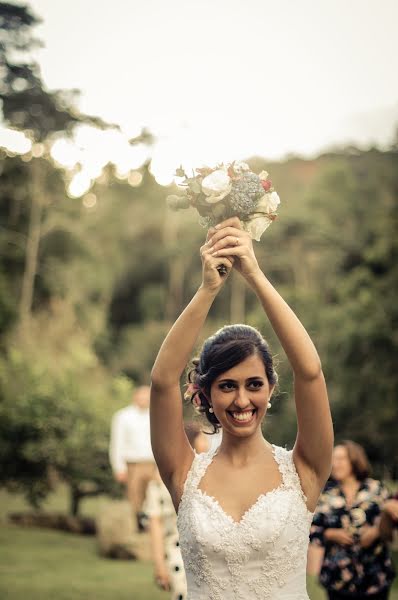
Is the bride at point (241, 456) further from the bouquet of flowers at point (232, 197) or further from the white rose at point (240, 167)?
the white rose at point (240, 167)

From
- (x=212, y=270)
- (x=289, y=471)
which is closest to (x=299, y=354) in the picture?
(x=212, y=270)

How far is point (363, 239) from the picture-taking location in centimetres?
2552

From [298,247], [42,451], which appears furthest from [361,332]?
[298,247]

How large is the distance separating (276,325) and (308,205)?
48.7 meters

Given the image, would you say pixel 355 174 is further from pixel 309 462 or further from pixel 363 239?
pixel 309 462

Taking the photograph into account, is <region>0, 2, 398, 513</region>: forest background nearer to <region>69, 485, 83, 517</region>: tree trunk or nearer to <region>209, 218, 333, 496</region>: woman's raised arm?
<region>69, 485, 83, 517</region>: tree trunk

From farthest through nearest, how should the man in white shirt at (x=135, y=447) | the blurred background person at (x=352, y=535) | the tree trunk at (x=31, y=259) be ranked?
the tree trunk at (x=31, y=259) → the man in white shirt at (x=135, y=447) → the blurred background person at (x=352, y=535)

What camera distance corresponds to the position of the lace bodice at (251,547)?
2916 millimetres

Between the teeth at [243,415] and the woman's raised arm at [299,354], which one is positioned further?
the teeth at [243,415]

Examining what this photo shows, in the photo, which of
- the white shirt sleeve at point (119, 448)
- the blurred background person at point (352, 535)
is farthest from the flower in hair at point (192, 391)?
the white shirt sleeve at point (119, 448)

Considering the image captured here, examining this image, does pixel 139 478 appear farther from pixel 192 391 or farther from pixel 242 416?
pixel 242 416

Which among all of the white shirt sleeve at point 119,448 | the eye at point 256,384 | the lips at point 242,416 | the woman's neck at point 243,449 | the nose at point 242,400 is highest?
the white shirt sleeve at point 119,448

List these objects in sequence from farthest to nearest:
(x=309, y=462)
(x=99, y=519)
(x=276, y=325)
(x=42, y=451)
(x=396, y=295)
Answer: (x=396, y=295) → (x=42, y=451) → (x=99, y=519) → (x=309, y=462) → (x=276, y=325)

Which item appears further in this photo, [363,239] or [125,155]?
[363,239]
